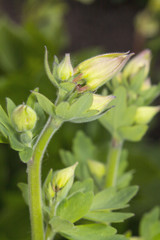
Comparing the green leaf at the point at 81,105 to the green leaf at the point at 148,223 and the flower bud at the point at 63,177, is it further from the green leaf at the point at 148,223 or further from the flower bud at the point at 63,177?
the green leaf at the point at 148,223

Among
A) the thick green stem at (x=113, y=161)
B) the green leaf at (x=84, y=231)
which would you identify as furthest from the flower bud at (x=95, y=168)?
the green leaf at (x=84, y=231)

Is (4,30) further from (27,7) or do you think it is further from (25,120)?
(25,120)

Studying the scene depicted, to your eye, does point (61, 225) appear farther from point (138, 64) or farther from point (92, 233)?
point (138, 64)

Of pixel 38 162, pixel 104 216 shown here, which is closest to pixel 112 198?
pixel 104 216

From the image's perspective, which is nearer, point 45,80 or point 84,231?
point 84,231

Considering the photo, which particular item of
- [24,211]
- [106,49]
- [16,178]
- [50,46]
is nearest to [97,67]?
[24,211]
